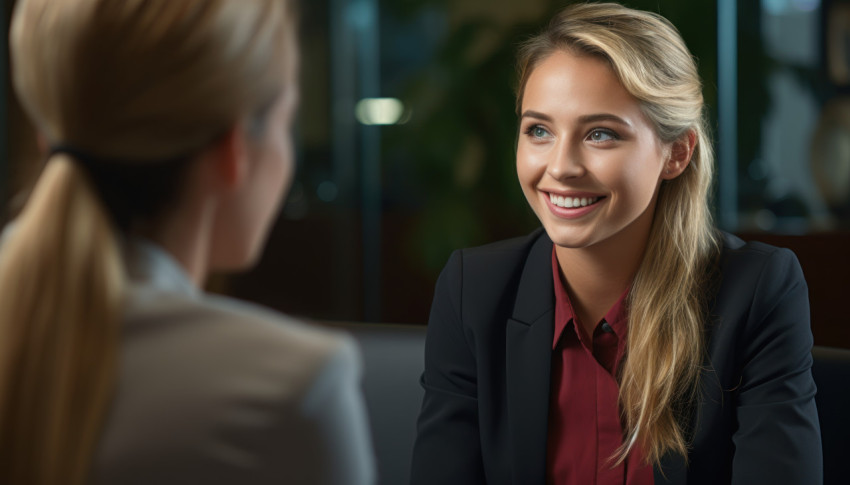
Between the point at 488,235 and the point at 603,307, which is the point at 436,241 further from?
the point at 603,307

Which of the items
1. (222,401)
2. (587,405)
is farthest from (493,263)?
(222,401)

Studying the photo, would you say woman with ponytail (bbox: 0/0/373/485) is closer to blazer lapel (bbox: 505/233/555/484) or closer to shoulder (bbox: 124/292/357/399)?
shoulder (bbox: 124/292/357/399)

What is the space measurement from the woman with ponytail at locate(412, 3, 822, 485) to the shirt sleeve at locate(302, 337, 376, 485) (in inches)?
32.1

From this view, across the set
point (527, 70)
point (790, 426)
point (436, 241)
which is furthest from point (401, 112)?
point (790, 426)

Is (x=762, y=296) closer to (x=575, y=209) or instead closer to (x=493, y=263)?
(x=575, y=209)

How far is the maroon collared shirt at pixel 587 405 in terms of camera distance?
1447 millimetres

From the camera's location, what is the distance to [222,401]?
632mm

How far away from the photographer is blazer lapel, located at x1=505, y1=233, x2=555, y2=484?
147 cm

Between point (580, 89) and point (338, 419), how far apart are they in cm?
90

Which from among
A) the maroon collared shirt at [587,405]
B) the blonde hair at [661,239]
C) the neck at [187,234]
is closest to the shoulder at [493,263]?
the maroon collared shirt at [587,405]

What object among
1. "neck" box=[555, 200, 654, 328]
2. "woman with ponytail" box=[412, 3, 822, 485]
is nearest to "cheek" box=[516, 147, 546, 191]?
"woman with ponytail" box=[412, 3, 822, 485]

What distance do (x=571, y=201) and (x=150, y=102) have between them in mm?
887

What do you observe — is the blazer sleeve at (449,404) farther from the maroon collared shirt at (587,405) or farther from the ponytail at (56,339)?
the ponytail at (56,339)

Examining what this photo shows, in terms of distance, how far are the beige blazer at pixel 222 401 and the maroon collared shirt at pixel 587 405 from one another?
2.81ft
